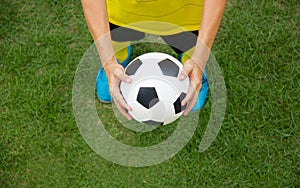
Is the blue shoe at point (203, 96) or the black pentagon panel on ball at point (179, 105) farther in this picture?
the blue shoe at point (203, 96)

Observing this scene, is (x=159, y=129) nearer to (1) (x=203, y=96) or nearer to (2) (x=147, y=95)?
(1) (x=203, y=96)

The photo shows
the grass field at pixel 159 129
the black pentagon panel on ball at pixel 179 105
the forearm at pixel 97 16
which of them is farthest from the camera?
the grass field at pixel 159 129

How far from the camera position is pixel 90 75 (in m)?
2.41

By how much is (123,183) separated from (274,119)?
886 mm

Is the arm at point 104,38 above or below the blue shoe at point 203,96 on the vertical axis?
above

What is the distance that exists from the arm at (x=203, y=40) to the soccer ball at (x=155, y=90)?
4cm

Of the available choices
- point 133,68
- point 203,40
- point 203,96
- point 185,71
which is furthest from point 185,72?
point 203,96

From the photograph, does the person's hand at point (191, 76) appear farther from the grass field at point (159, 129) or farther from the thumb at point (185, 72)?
the grass field at point (159, 129)

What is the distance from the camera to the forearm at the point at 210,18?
1.58 meters

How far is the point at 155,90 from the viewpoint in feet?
5.67

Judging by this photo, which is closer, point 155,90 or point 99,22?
point 99,22

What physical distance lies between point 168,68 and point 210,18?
0.29 m

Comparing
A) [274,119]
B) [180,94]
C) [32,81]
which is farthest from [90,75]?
[274,119]

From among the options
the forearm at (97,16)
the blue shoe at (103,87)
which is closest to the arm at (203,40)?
the forearm at (97,16)
